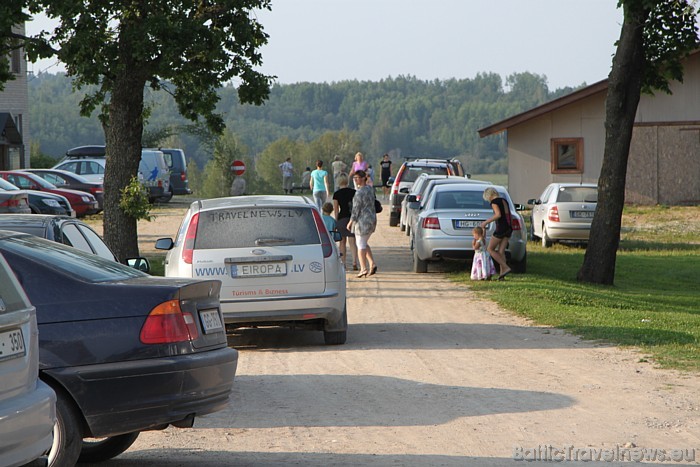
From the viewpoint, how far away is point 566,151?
126 ft

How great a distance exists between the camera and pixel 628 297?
1808 cm

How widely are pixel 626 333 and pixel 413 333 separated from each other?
2467 millimetres

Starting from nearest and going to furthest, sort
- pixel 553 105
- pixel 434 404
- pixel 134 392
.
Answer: pixel 134 392 < pixel 434 404 < pixel 553 105

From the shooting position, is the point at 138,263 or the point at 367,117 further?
the point at 367,117

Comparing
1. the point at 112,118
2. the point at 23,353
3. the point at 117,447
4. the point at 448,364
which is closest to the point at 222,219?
the point at 448,364

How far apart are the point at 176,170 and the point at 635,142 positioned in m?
17.8

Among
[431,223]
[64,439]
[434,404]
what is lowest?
[434,404]

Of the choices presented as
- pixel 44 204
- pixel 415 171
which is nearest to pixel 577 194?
pixel 415 171

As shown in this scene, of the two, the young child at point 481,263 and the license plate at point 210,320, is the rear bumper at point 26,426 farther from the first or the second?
the young child at point 481,263

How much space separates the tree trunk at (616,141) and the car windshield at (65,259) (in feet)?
43.9

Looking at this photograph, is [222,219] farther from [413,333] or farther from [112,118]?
[112,118]

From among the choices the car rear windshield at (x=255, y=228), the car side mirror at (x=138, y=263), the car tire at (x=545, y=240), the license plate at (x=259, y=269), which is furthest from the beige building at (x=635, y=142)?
the car side mirror at (x=138, y=263)

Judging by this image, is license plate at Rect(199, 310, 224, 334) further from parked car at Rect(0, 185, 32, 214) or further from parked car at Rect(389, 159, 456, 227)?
parked car at Rect(389, 159, 456, 227)

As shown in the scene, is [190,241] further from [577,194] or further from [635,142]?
[635,142]
